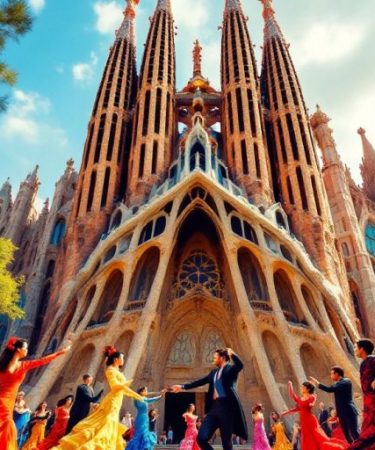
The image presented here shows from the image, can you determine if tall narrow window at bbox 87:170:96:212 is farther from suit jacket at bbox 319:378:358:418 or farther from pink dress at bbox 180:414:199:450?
suit jacket at bbox 319:378:358:418

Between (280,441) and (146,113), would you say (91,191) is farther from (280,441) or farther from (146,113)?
(280,441)

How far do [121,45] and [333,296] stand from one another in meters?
20.2

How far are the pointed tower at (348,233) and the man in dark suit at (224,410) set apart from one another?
15094 mm

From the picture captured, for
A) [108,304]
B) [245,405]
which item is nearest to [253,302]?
[245,405]

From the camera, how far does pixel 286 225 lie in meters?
17.3

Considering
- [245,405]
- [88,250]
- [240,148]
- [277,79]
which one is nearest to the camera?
[245,405]

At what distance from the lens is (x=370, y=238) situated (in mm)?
23625

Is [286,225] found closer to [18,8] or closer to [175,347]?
[175,347]

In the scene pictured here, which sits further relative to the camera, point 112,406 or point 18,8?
point 18,8

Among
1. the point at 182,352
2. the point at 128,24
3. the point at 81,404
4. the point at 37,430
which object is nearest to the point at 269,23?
the point at 128,24

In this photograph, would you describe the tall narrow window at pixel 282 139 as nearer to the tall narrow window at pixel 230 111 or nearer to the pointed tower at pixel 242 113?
the pointed tower at pixel 242 113

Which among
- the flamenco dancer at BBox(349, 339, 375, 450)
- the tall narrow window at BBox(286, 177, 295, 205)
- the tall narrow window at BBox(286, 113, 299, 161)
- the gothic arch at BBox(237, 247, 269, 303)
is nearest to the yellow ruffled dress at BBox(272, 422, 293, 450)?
the flamenco dancer at BBox(349, 339, 375, 450)

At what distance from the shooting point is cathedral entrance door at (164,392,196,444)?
48.2 feet

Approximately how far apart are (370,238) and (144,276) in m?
14.6
